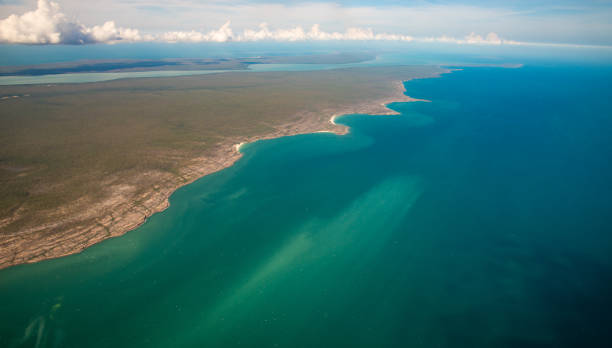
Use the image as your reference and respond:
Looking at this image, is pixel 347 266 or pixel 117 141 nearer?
pixel 347 266

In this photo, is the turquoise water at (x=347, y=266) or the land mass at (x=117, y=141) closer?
the turquoise water at (x=347, y=266)

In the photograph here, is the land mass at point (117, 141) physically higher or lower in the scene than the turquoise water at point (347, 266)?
higher

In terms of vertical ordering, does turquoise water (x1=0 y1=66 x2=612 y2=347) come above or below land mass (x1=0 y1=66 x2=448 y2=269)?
below

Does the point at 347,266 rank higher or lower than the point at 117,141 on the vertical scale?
lower

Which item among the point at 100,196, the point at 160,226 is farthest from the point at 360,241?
the point at 100,196

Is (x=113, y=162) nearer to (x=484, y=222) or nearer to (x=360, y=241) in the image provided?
(x=360, y=241)
